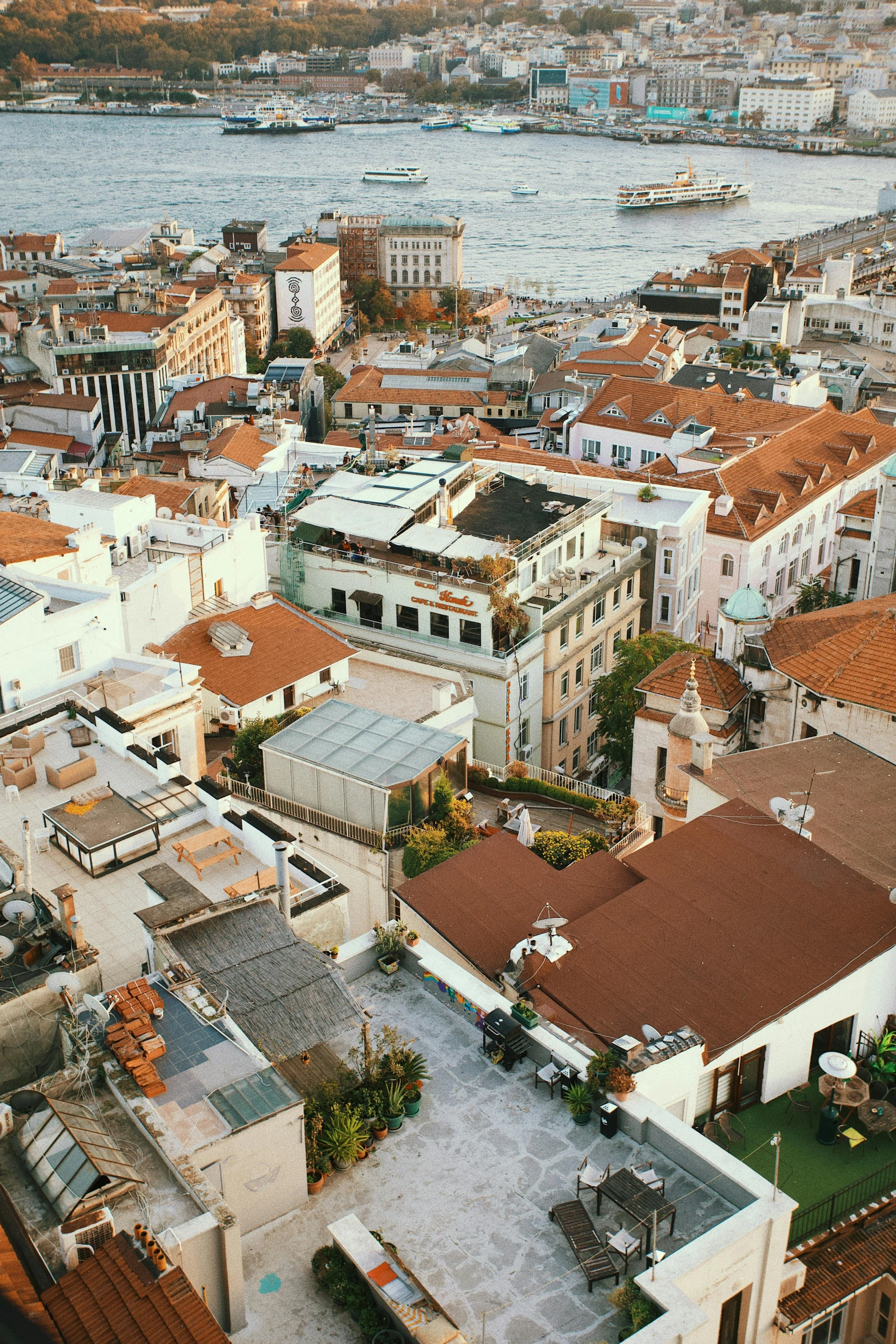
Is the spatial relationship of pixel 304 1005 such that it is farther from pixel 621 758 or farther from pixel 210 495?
pixel 210 495

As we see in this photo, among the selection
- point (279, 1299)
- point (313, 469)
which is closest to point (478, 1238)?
point (279, 1299)

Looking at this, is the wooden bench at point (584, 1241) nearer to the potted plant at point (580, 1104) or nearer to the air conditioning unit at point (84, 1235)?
the potted plant at point (580, 1104)

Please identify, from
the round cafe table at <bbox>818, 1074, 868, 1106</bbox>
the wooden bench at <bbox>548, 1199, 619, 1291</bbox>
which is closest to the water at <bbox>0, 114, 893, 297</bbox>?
the round cafe table at <bbox>818, 1074, 868, 1106</bbox>

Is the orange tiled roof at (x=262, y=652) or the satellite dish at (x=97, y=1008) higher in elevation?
the satellite dish at (x=97, y=1008)

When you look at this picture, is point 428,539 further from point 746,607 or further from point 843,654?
point 843,654

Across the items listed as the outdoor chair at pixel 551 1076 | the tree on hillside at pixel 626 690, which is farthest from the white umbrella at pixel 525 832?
the tree on hillside at pixel 626 690

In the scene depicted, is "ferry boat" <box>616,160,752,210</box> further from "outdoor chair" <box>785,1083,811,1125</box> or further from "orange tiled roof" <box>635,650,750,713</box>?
"outdoor chair" <box>785,1083,811,1125</box>

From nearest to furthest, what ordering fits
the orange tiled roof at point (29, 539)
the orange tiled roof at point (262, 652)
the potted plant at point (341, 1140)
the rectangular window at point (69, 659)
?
the potted plant at point (341, 1140)
the rectangular window at point (69, 659)
the orange tiled roof at point (29, 539)
the orange tiled roof at point (262, 652)

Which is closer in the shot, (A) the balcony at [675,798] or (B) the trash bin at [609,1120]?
(B) the trash bin at [609,1120]
